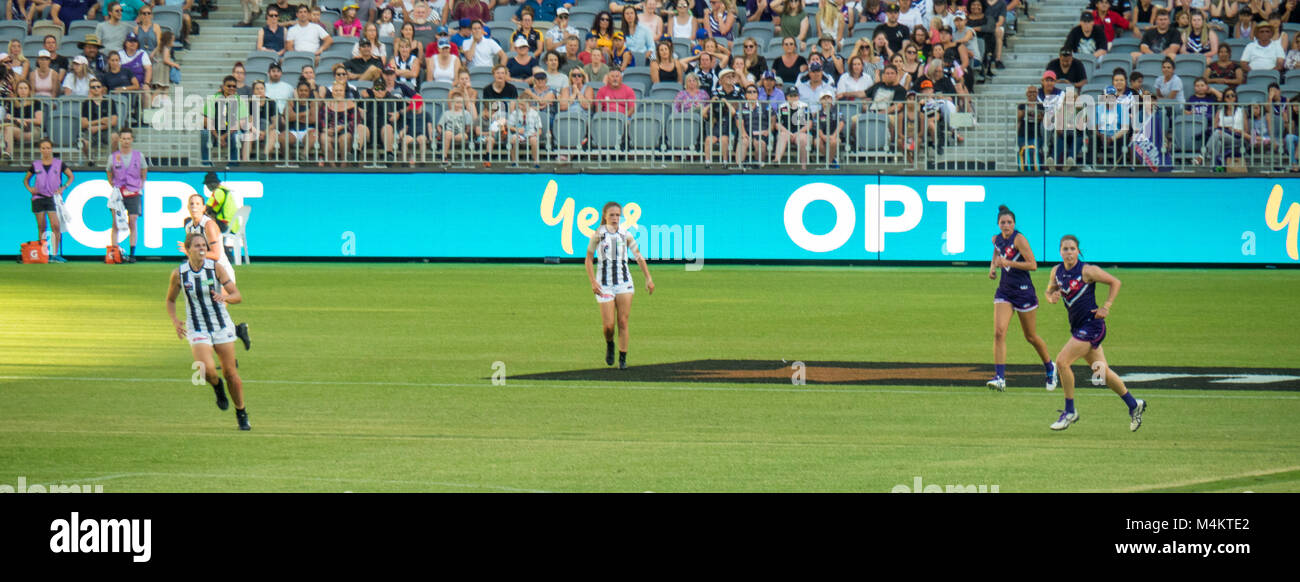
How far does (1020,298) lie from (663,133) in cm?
1307

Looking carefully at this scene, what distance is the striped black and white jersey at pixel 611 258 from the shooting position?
696 inches

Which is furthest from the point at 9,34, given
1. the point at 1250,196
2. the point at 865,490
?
the point at 865,490

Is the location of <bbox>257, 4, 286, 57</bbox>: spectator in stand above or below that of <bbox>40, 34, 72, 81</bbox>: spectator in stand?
above

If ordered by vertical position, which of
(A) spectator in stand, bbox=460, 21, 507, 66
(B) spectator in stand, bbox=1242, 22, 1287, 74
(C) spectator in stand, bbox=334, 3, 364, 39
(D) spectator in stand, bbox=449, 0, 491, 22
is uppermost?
(D) spectator in stand, bbox=449, 0, 491, 22

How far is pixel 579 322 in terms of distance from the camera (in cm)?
2136

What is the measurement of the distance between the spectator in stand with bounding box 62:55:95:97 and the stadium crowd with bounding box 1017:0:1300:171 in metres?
16.6

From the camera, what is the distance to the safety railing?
2756 centimetres

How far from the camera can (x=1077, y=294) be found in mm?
13742

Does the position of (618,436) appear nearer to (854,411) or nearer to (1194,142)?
(854,411)

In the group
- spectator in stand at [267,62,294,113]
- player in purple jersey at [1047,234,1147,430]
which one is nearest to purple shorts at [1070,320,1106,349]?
player in purple jersey at [1047,234,1147,430]

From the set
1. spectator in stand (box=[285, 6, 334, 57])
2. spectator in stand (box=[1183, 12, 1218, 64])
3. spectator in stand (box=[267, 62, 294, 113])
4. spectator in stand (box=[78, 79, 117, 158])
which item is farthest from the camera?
spectator in stand (box=[285, 6, 334, 57])

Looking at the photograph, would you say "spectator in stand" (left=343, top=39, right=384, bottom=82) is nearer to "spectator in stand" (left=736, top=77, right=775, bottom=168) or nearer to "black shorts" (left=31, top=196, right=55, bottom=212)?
"black shorts" (left=31, top=196, right=55, bottom=212)

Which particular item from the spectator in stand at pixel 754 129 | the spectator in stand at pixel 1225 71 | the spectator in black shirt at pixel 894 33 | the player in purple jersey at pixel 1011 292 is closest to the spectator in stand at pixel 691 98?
the spectator in stand at pixel 754 129

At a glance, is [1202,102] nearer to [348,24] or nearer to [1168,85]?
[1168,85]
